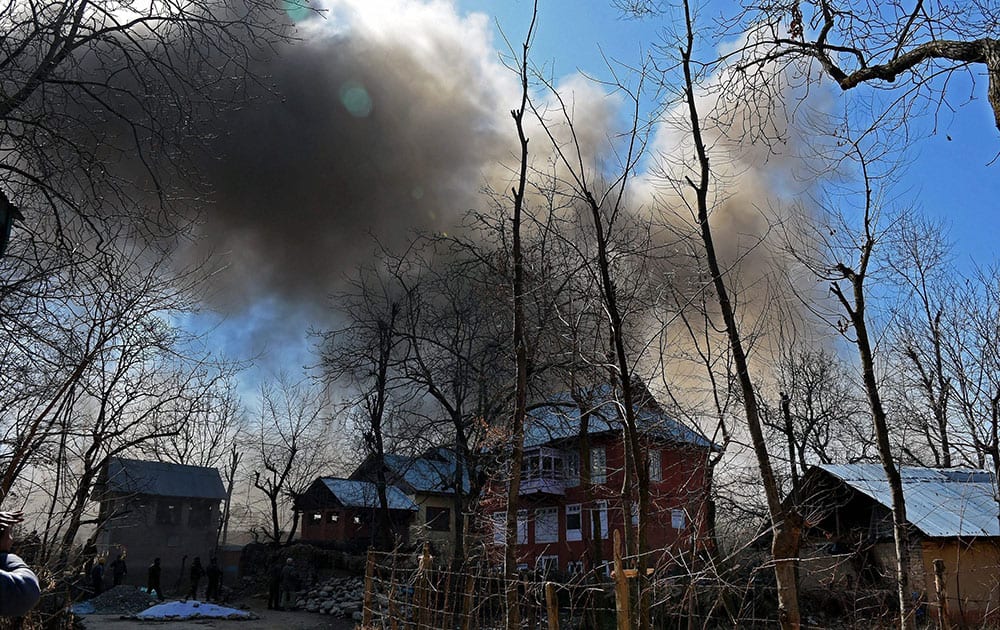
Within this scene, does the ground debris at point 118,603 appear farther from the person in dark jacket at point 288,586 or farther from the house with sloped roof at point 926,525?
the house with sloped roof at point 926,525

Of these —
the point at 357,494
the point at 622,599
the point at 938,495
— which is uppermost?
the point at 357,494

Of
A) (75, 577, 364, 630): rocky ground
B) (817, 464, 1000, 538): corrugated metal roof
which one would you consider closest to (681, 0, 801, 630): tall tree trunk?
(817, 464, 1000, 538): corrugated metal roof

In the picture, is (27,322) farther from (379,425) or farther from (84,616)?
(84,616)

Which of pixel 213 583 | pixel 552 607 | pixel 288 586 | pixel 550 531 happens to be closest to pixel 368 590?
pixel 552 607

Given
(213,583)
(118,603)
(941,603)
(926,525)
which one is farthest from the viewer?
(213,583)

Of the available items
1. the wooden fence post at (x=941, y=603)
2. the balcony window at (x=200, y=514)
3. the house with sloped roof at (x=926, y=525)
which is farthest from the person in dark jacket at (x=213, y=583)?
the wooden fence post at (x=941, y=603)

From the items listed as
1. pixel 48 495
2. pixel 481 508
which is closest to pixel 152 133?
pixel 48 495

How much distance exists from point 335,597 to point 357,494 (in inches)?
647

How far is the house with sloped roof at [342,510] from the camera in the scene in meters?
44.4

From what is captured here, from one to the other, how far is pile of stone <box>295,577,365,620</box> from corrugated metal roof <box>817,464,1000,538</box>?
1671 centimetres

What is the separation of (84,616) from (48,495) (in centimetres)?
1842

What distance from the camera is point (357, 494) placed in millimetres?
45844

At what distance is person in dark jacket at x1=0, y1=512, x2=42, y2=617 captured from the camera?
2961mm

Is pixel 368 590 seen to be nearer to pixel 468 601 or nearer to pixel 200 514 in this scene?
pixel 468 601
